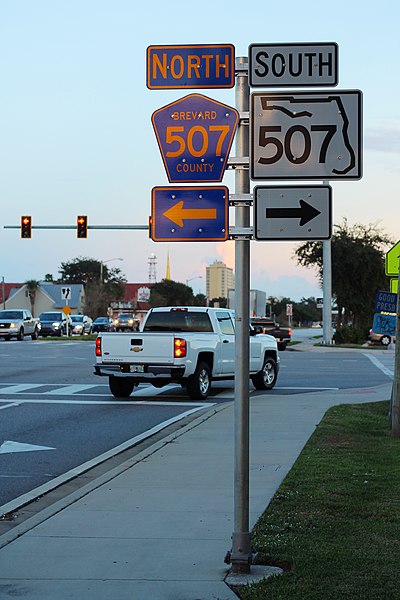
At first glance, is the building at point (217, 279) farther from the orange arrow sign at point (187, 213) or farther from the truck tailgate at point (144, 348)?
the orange arrow sign at point (187, 213)

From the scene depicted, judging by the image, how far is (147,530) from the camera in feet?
25.2

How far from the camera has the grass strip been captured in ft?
19.4

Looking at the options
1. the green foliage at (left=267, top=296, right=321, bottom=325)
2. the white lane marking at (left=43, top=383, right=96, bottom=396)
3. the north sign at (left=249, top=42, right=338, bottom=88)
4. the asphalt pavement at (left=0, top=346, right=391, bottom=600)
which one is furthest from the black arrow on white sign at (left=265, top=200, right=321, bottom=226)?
the green foliage at (left=267, top=296, right=321, bottom=325)

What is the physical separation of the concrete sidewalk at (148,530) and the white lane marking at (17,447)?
64.1 inches

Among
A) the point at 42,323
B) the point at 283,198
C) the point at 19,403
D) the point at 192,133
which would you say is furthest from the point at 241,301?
the point at 42,323

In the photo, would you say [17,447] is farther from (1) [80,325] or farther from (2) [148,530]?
(1) [80,325]

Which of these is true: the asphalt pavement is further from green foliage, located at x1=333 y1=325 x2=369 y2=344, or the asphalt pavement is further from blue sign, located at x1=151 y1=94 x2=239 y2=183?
green foliage, located at x1=333 y1=325 x2=369 y2=344

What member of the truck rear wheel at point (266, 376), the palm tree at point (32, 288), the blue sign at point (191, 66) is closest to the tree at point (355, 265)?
the truck rear wheel at point (266, 376)

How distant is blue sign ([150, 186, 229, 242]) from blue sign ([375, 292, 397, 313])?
9.12 metres

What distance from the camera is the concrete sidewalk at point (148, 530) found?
6.19 metres

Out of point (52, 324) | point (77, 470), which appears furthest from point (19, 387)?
point (52, 324)

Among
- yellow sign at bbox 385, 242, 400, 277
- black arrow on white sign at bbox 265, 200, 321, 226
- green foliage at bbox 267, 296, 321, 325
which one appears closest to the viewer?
black arrow on white sign at bbox 265, 200, 321, 226

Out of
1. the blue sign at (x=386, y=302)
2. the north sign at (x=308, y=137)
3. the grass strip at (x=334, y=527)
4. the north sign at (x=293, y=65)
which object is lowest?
the grass strip at (x=334, y=527)

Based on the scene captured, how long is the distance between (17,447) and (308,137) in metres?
7.80
